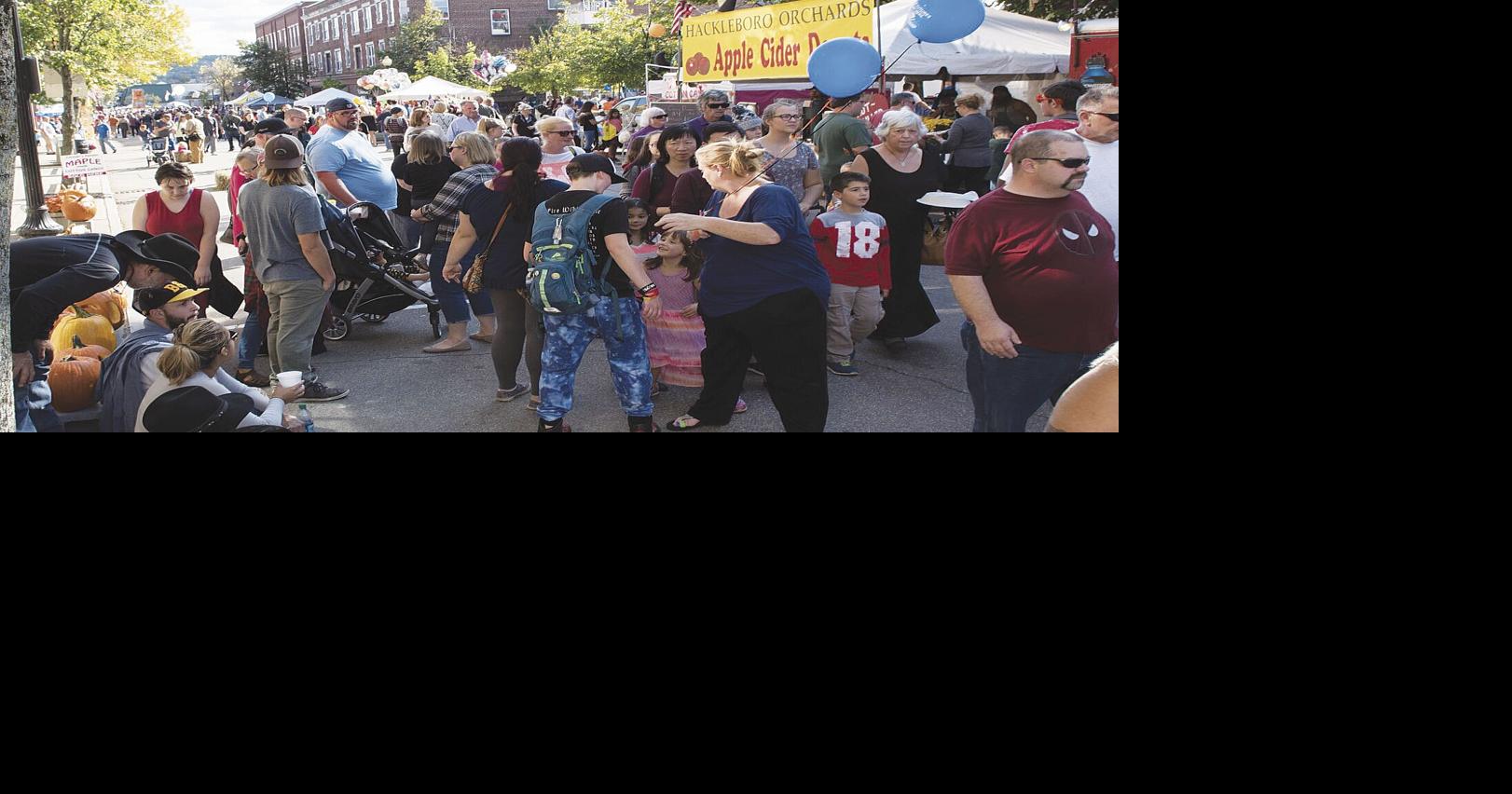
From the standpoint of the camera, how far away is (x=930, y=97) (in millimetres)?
10719

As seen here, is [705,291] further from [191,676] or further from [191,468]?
[191,676]

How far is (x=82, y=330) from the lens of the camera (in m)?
3.91

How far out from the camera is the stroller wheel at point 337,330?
5.51 meters

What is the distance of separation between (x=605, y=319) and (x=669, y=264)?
2.63ft

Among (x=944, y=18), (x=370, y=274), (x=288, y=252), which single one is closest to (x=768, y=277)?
(x=944, y=18)

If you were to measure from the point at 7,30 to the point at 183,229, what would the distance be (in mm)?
1569

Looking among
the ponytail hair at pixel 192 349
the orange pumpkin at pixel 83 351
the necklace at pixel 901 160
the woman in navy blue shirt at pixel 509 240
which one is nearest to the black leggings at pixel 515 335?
the woman in navy blue shirt at pixel 509 240

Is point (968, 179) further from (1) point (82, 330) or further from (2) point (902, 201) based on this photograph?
(1) point (82, 330)

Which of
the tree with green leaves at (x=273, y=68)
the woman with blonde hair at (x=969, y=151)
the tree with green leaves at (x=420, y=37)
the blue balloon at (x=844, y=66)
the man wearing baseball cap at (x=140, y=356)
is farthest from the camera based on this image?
the woman with blonde hair at (x=969, y=151)

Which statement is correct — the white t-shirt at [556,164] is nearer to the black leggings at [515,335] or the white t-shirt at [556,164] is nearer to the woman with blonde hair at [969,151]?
the black leggings at [515,335]

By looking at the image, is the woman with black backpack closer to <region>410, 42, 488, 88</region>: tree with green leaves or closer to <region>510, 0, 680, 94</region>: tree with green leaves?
<region>510, 0, 680, 94</region>: tree with green leaves

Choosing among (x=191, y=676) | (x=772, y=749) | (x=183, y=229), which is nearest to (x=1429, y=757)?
(x=772, y=749)

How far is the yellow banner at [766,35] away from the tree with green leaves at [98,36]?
7.91ft

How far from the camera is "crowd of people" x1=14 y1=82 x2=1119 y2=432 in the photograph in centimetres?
333
